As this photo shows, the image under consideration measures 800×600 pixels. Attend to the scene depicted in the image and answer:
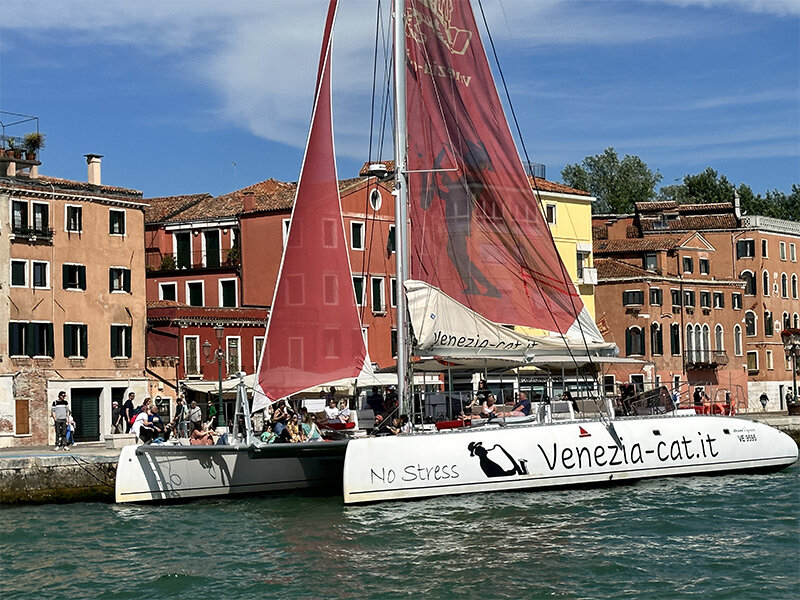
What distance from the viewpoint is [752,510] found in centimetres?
2295


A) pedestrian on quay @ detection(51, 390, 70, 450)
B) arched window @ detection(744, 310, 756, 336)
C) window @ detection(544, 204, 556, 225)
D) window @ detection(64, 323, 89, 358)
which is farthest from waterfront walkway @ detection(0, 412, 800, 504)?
arched window @ detection(744, 310, 756, 336)

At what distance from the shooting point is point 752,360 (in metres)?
70.6

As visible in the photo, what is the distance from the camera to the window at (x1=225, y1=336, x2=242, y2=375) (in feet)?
152

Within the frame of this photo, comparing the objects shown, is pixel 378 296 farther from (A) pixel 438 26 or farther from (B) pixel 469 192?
(A) pixel 438 26

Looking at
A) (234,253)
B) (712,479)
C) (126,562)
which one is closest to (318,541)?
(126,562)

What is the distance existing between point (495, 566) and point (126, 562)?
17.8ft

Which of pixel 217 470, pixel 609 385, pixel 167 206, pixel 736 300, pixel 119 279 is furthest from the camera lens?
pixel 736 300

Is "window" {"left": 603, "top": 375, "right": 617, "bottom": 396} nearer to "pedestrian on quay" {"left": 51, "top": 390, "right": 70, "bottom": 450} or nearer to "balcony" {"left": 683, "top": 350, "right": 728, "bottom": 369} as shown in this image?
"balcony" {"left": 683, "top": 350, "right": 728, "bottom": 369}

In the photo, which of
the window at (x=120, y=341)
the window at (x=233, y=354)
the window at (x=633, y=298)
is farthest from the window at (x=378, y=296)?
the window at (x=633, y=298)

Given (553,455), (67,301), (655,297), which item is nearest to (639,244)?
(655,297)

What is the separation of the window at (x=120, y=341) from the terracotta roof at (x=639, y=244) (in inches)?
1165

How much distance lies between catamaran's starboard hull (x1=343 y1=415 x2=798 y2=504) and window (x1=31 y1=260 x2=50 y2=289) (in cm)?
2106

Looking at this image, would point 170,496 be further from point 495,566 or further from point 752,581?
point 752,581

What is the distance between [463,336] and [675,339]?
132 ft
